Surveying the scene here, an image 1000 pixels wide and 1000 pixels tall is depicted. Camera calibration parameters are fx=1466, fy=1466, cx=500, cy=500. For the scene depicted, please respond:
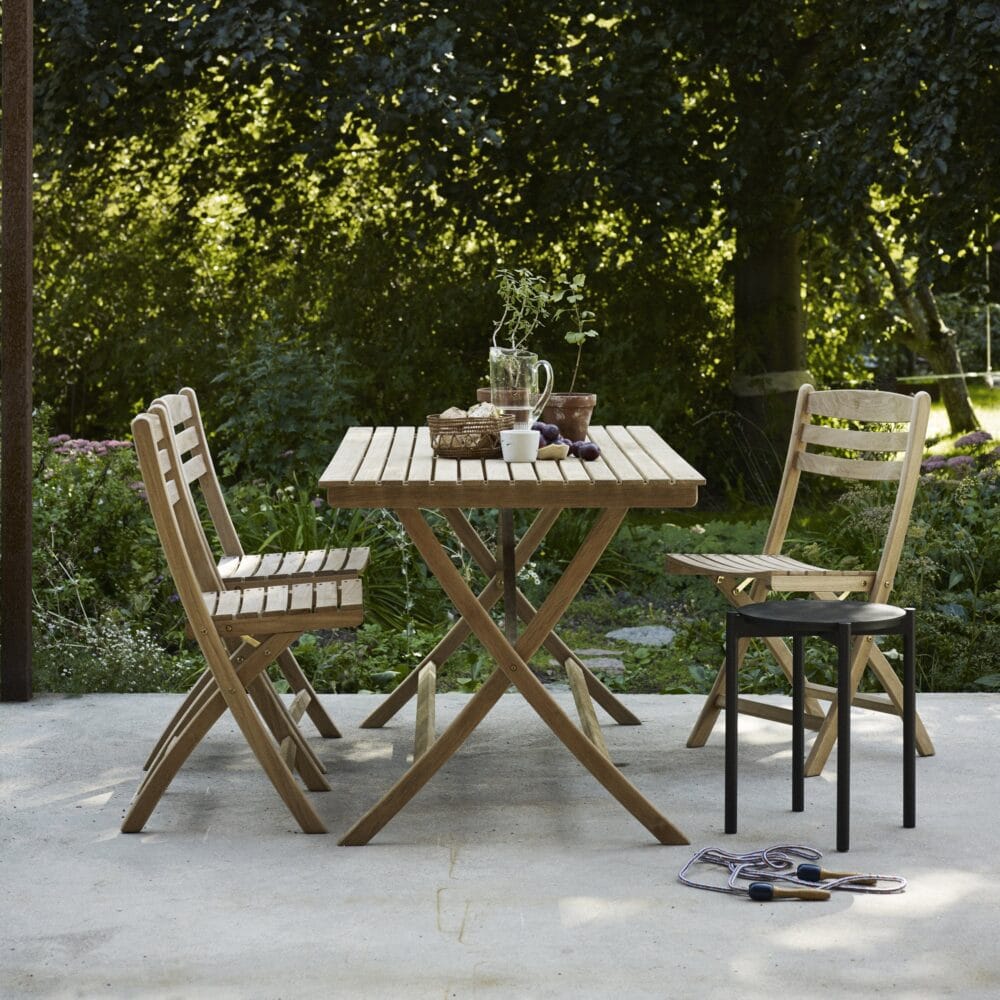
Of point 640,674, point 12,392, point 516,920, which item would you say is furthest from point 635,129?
point 516,920

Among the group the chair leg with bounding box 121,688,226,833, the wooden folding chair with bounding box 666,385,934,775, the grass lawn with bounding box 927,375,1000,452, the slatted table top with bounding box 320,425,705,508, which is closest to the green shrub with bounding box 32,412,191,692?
the chair leg with bounding box 121,688,226,833

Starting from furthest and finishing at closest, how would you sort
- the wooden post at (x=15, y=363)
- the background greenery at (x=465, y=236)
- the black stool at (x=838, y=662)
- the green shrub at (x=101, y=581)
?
1. the background greenery at (x=465, y=236)
2. the green shrub at (x=101, y=581)
3. the wooden post at (x=15, y=363)
4. the black stool at (x=838, y=662)

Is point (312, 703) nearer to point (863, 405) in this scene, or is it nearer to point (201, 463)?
point (201, 463)

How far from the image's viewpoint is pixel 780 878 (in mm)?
3299

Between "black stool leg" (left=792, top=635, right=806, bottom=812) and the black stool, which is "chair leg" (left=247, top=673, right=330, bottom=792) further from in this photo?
"black stool leg" (left=792, top=635, right=806, bottom=812)

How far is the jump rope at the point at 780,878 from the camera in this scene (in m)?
3.20

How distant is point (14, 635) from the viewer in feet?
16.1

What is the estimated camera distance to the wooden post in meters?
4.87

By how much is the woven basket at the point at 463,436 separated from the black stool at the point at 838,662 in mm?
795

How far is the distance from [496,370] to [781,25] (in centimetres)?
505

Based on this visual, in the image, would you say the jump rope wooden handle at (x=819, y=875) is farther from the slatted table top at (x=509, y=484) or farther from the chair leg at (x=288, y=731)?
the chair leg at (x=288, y=731)

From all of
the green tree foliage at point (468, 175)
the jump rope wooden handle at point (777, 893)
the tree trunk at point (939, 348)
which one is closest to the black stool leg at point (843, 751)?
the jump rope wooden handle at point (777, 893)

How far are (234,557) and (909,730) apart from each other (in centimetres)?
202

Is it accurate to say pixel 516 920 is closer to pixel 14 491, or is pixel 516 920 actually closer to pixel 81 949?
pixel 81 949
